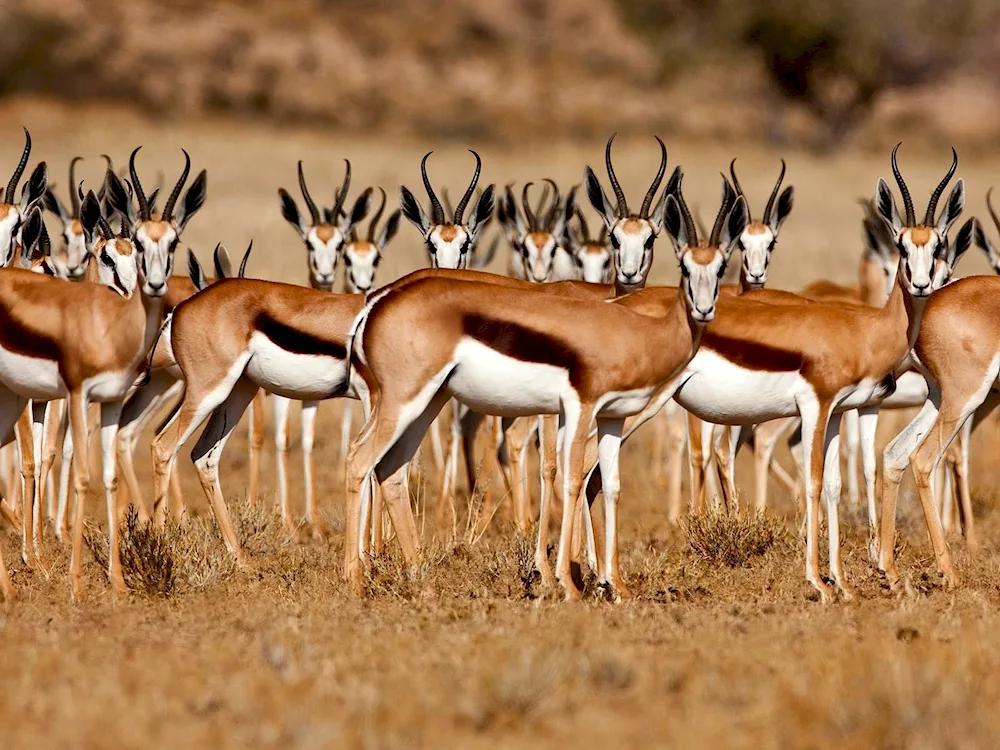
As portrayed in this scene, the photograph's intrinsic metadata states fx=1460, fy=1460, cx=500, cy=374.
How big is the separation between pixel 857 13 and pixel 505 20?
26465 millimetres

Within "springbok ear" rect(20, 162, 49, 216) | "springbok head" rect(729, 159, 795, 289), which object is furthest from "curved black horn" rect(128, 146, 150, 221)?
"springbok head" rect(729, 159, 795, 289)

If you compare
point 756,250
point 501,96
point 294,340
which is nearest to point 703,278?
point 294,340

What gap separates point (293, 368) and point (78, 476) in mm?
1458

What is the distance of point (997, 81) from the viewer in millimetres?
67312

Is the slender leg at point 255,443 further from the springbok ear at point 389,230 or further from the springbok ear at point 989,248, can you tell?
the springbok ear at point 989,248

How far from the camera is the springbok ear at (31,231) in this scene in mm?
10414

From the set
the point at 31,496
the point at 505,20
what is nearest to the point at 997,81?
the point at 505,20

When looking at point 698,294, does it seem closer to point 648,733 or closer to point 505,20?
point 648,733

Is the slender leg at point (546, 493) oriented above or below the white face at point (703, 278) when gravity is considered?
below

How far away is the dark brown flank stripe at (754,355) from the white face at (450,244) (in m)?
2.98

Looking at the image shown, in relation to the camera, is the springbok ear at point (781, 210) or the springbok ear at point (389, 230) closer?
the springbok ear at point (781, 210)

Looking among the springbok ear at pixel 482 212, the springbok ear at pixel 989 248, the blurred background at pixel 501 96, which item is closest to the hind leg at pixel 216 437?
the springbok ear at pixel 482 212

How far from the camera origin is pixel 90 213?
377 inches

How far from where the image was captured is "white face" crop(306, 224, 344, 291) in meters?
11.7
